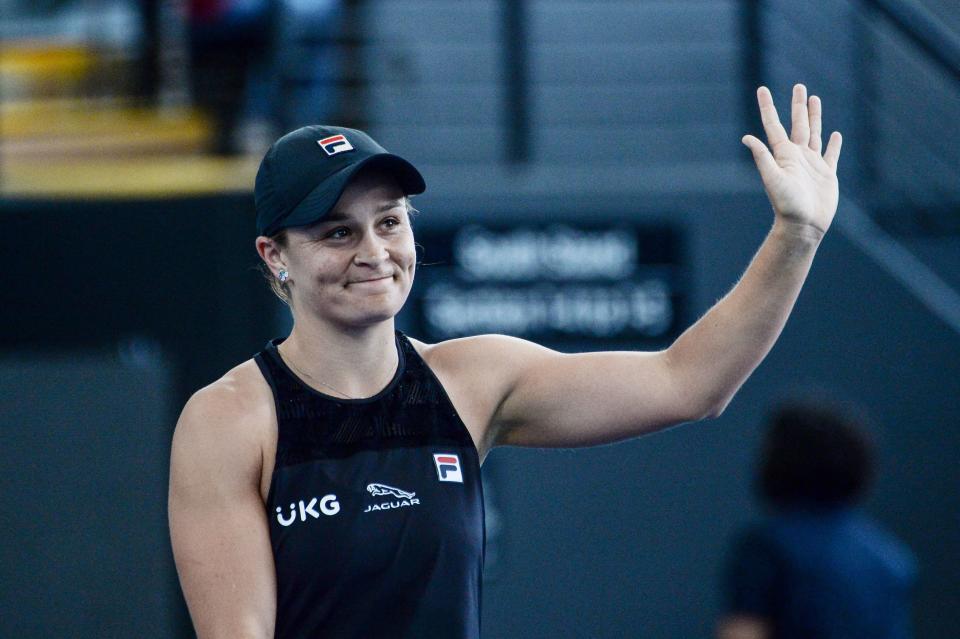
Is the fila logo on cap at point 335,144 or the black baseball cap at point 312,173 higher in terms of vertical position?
the fila logo on cap at point 335,144

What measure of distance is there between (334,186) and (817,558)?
1689 mm

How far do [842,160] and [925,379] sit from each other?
142cm

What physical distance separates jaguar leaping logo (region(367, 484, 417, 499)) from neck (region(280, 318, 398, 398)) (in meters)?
0.18

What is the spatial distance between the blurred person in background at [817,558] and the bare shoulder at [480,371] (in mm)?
1082

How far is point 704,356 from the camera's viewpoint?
2.52 meters

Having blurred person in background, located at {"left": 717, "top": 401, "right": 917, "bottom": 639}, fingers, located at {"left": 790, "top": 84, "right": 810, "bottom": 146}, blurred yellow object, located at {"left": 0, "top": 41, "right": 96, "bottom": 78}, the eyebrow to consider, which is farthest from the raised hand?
blurred yellow object, located at {"left": 0, "top": 41, "right": 96, "bottom": 78}

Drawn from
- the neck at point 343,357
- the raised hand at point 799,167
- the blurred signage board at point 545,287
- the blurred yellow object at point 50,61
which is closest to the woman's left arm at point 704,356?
the raised hand at point 799,167

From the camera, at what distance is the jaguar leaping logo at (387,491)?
237 centimetres

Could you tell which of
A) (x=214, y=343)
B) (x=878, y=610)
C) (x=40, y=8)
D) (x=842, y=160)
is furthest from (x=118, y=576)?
(x=842, y=160)

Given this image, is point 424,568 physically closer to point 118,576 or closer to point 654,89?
point 118,576

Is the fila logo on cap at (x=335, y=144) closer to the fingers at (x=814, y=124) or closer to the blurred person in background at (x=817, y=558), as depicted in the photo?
the fingers at (x=814, y=124)

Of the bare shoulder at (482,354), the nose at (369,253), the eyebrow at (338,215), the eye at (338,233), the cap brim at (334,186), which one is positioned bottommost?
the bare shoulder at (482,354)

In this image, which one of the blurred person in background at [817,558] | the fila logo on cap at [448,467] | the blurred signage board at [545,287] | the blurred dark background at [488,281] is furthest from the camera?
the blurred signage board at [545,287]

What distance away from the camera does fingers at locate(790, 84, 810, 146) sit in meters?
2.55
